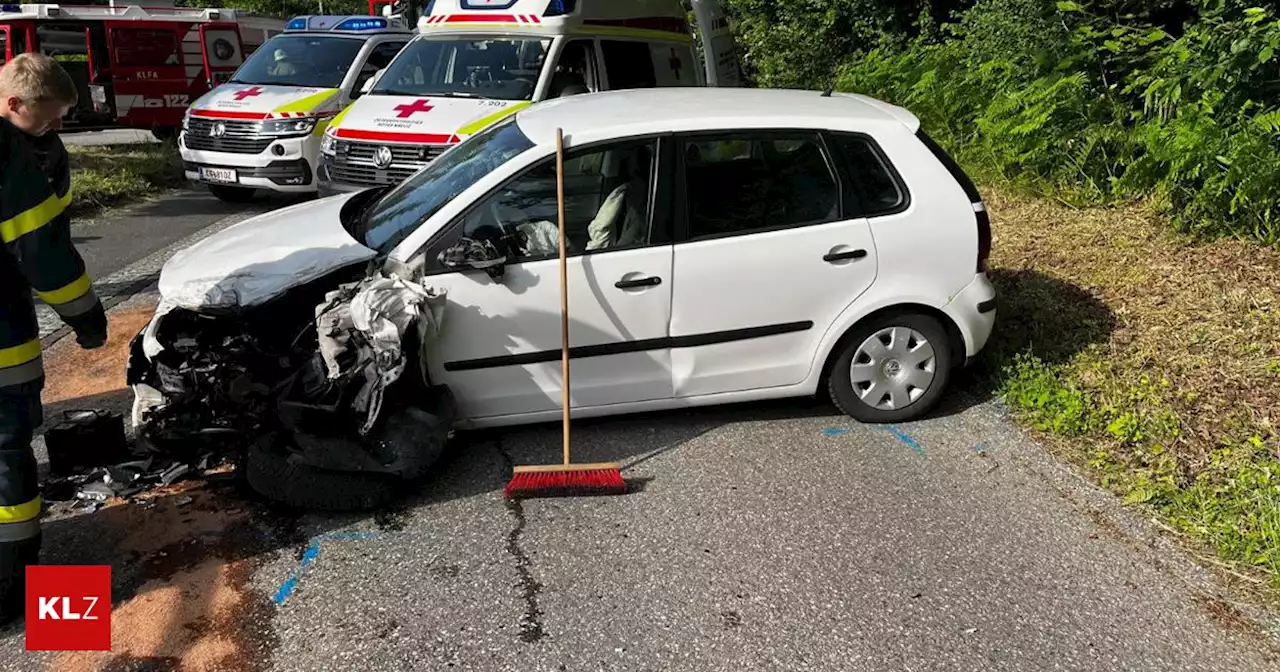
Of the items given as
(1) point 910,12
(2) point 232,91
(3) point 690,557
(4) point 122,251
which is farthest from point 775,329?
(1) point 910,12

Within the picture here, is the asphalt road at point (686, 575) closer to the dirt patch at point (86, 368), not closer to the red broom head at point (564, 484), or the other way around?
the red broom head at point (564, 484)

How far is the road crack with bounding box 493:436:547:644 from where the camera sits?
10.6 ft

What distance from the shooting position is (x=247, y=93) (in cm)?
1038

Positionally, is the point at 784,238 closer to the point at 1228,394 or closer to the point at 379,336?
the point at 379,336

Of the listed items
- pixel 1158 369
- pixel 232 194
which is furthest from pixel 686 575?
pixel 232 194

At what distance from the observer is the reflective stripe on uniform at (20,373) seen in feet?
10.6

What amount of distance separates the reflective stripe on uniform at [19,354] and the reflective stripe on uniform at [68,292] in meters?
0.16

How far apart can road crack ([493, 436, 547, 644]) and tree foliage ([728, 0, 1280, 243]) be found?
197 inches

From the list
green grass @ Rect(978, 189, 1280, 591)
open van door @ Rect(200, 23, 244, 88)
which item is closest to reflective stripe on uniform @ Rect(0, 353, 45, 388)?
green grass @ Rect(978, 189, 1280, 591)

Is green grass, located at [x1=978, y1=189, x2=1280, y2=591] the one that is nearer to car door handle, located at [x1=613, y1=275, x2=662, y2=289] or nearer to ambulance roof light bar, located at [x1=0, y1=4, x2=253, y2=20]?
car door handle, located at [x1=613, y1=275, x2=662, y2=289]

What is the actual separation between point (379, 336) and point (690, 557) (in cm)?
151

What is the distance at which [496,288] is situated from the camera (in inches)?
165

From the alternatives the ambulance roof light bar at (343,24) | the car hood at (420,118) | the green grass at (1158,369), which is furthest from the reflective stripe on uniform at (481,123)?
the ambulance roof light bar at (343,24)

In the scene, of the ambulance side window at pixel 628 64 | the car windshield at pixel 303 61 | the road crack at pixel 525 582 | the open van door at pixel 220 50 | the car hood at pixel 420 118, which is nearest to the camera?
the road crack at pixel 525 582
